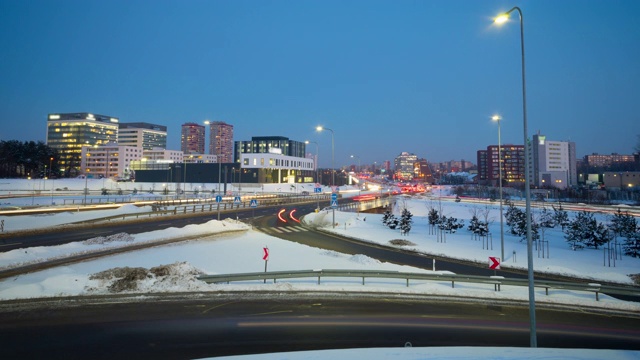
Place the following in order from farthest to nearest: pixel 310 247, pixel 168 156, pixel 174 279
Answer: pixel 168 156
pixel 310 247
pixel 174 279

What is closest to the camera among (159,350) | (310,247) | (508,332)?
(159,350)

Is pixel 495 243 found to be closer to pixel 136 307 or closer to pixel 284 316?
pixel 284 316

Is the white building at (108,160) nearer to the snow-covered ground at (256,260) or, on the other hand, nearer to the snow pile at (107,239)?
the snow-covered ground at (256,260)

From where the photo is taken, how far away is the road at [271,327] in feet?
33.4

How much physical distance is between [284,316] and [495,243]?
93.0 feet

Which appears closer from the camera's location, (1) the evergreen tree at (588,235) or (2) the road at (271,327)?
(2) the road at (271,327)

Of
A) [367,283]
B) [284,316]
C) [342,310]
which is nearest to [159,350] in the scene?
[284,316]

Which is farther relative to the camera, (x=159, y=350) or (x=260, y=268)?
(x=260, y=268)

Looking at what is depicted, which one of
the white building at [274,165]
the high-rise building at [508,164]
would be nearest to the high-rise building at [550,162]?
the high-rise building at [508,164]

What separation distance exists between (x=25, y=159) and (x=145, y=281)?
424 feet

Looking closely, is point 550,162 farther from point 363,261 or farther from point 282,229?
point 363,261

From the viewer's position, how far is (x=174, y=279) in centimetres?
1712

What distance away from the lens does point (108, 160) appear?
171 m

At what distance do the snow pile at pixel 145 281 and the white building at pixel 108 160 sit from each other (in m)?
175
